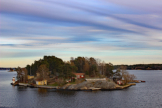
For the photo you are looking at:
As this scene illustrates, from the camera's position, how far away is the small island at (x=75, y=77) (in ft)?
253

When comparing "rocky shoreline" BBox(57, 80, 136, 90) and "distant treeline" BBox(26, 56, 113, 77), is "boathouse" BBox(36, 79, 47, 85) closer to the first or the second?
"distant treeline" BBox(26, 56, 113, 77)

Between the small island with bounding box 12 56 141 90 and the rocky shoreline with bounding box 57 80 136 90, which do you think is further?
the small island with bounding box 12 56 141 90

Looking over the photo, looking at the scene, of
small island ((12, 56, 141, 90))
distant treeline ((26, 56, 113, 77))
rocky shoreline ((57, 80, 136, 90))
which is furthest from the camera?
distant treeline ((26, 56, 113, 77))

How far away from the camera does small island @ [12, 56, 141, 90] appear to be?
7725 centimetres

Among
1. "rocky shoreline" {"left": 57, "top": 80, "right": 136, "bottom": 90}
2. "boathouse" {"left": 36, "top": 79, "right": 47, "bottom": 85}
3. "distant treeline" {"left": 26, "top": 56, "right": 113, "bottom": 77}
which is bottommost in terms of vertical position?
"rocky shoreline" {"left": 57, "top": 80, "right": 136, "bottom": 90}

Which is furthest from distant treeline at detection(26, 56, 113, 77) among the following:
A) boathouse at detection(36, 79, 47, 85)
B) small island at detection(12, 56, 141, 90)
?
boathouse at detection(36, 79, 47, 85)

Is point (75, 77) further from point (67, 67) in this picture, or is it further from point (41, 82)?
point (41, 82)

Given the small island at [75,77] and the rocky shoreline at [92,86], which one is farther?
the small island at [75,77]

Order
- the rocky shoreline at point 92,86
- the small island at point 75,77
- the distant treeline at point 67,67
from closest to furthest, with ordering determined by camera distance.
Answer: the rocky shoreline at point 92,86 < the small island at point 75,77 < the distant treeline at point 67,67

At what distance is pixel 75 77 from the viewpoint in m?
94.2

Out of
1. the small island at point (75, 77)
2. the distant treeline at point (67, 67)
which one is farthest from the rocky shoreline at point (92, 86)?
the distant treeline at point (67, 67)

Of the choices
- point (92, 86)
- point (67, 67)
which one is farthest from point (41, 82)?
point (92, 86)

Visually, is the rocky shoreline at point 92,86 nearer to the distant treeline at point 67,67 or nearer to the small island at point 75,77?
the small island at point 75,77

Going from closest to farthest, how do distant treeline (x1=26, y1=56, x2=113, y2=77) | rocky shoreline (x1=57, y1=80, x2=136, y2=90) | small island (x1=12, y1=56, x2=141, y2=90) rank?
rocky shoreline (x1=57, y1=80, x2=136, y2=90) < small island (x1=12, y1=56, x2=141, y2=90) < distant treeline (x1=26, y1=56, x2=113, y2=77)
